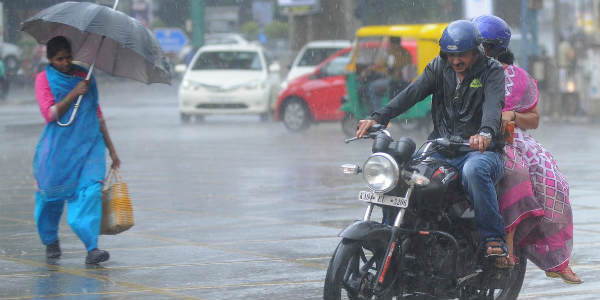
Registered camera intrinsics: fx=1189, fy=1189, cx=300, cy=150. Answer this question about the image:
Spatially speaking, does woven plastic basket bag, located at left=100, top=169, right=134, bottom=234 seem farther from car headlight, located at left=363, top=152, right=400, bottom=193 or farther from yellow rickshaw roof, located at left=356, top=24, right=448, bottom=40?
yellow rickshaw roof, located at left=356, top=24, right=448, bottom=40

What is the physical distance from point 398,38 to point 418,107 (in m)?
1.35

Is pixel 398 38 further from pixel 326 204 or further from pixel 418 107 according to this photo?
pixel 326 204

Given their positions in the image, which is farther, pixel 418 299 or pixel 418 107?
pixel 418 107

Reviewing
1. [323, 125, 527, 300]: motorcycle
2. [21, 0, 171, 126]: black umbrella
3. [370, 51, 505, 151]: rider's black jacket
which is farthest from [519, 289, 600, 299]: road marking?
[21, 0, 171, 126]: black umbrella

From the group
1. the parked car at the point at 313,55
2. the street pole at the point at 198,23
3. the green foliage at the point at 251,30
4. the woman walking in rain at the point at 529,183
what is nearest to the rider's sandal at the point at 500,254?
the woman walking in rain at the point at 529,183

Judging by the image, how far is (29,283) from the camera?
23.0ft

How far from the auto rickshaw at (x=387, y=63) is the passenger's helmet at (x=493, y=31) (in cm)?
1294

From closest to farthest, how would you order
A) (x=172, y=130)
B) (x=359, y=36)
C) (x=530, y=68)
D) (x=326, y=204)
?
(x=326, y=204) < (x=359, y=36) < (x=172, y=130) < (x=530, y=68)

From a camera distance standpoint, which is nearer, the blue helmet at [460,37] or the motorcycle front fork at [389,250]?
the motorcycle front fork at [389,250]

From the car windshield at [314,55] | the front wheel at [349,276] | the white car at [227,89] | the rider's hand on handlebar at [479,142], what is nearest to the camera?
the front wheel at [349,276]

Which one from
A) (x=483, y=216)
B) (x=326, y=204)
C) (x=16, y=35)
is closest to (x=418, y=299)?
(x=483, y=216)

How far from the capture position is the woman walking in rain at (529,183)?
5.97 meters

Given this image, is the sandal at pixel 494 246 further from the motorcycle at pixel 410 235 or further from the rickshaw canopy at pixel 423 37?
the rickshaw canopy at pixel 423 37

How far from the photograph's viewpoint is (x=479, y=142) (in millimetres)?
5562
